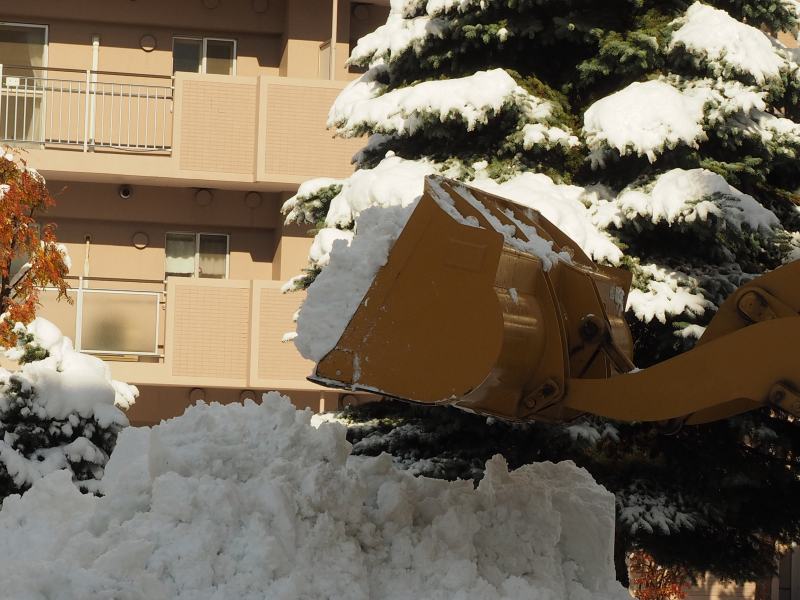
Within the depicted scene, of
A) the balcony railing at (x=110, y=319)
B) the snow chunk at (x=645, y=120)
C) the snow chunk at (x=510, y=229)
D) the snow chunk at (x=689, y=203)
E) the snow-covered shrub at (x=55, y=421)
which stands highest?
the snow chunk at (x=645, y=120)

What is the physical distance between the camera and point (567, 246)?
207 inches

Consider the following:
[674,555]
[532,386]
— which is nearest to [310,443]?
[532,386]

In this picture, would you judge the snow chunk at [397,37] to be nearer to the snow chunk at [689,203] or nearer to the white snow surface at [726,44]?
the white snow surface at [726,44]

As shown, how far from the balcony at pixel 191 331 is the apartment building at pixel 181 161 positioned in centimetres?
2

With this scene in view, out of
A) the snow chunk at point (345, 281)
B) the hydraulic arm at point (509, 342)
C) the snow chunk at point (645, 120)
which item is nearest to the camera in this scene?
the hydraulic arm at point (509, 342)

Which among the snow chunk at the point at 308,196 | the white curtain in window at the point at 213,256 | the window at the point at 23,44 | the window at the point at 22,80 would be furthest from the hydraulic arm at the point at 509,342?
the window at the point at 23,44

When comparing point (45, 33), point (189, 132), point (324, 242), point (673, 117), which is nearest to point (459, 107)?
point (324, 242)

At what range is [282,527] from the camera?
4.03m

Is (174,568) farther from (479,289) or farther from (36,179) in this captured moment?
(36,179)

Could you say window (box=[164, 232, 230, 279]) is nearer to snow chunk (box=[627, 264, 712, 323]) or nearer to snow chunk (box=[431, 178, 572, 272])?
snow chunk (box=[627, 264, 712, 323])

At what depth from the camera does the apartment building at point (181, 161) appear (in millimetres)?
14297

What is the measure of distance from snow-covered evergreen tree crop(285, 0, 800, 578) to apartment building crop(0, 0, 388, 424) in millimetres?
5874

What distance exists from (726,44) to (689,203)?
1242 millimetres

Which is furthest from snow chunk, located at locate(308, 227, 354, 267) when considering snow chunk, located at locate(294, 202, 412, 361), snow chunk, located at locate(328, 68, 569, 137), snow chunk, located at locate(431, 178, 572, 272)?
snow chunk, located at locate(294, 202, 412, 361)
